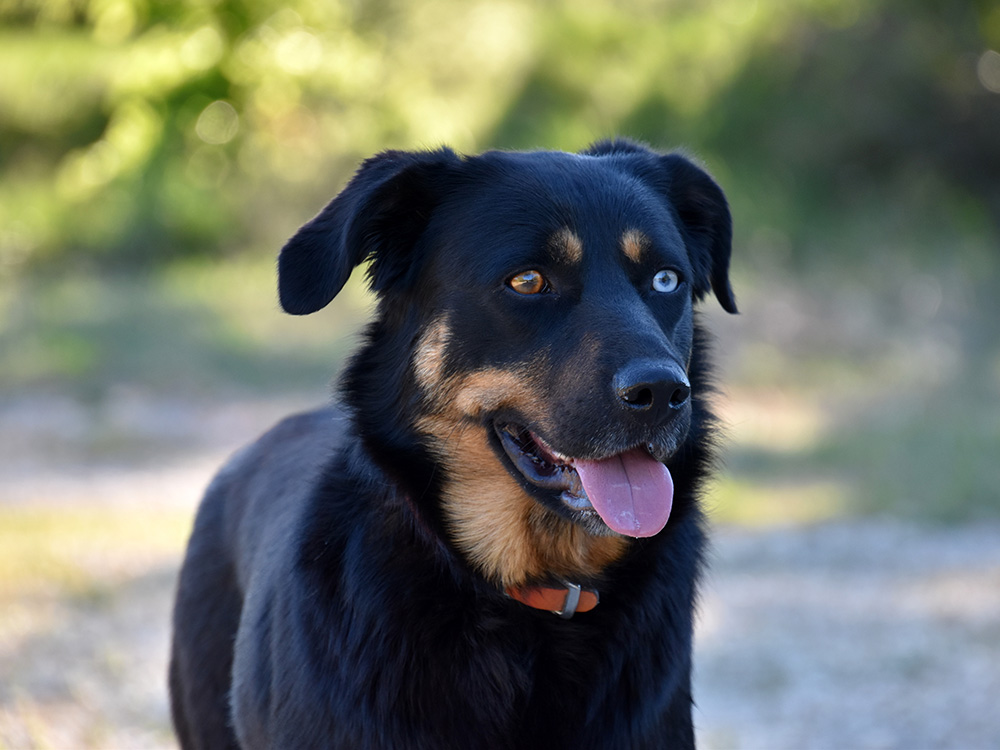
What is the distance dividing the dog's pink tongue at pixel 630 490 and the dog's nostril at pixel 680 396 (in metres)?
0.23

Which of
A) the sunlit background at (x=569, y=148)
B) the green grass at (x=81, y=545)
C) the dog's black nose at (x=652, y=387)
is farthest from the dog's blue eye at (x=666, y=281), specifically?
the green grass at (x=81, y=545)

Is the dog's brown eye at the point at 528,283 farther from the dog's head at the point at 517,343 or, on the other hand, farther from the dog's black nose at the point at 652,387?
the dog's black nose at the point at 652,387

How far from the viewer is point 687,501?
10.3 ft

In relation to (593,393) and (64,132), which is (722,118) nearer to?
(64,132)

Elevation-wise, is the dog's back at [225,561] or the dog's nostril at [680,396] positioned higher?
the dog's nostril at [680,396]

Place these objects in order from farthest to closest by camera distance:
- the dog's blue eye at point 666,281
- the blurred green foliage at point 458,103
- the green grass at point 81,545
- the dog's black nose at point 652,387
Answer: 1. the blurred green foliage at point 458,103
2. the green grass at point 81,545
3. the dog's blue eye at point 666,281
4. the dog's black nose at point 652,387

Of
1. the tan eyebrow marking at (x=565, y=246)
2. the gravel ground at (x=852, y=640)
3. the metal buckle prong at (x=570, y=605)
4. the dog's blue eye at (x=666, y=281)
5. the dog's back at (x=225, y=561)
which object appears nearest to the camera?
the metal buckle prong at (x=570, y=605)

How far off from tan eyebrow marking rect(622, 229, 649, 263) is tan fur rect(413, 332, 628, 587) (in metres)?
0.45

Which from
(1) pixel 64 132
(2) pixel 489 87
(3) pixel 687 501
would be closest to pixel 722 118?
(2) pixel 489 87

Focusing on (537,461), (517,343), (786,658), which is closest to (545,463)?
(537,461)

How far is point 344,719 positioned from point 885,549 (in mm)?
7654

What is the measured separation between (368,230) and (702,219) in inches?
48.8

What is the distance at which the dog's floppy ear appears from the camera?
3.69m

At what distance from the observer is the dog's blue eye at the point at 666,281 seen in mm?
3238
